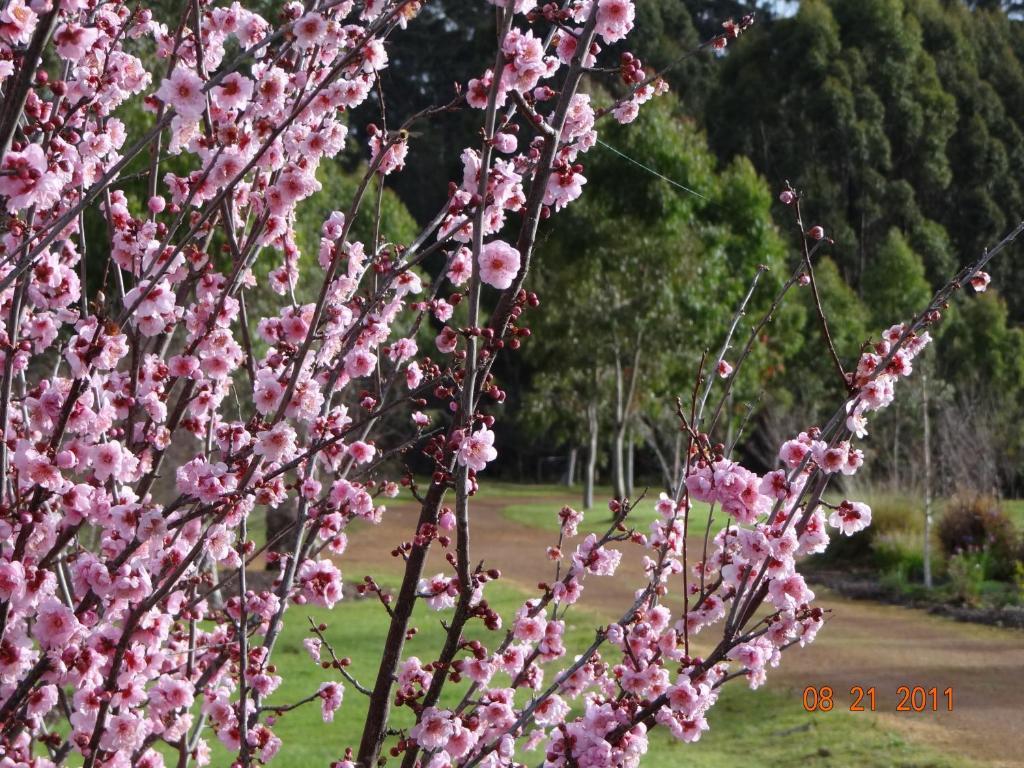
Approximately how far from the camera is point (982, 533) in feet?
36.0

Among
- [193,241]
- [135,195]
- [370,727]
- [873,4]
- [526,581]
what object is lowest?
[526,581]

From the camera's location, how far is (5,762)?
2.00m

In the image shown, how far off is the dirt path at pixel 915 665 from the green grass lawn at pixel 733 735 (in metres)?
0.20

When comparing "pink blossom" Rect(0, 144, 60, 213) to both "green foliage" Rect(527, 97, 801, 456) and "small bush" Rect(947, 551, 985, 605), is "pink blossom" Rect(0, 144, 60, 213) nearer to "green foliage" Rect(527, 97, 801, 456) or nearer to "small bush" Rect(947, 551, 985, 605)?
"small bush" Rect(947, 551, 985, 605)

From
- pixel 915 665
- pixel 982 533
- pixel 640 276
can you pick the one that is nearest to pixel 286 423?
pixel 915 665

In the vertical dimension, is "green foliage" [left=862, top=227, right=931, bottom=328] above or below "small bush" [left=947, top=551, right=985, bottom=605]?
above

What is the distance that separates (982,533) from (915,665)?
4142mm

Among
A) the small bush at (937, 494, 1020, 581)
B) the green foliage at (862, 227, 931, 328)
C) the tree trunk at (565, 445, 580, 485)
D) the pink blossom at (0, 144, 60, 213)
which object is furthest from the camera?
the tree trunk at (565, 445, 580, 485)

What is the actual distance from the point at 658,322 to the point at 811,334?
7031 mm

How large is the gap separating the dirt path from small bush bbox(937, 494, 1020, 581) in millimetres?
1245

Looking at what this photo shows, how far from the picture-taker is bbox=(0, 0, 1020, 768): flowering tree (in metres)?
1.87

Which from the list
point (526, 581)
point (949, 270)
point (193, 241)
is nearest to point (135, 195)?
point (526, 581)

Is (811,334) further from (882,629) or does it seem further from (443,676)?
(443,676)

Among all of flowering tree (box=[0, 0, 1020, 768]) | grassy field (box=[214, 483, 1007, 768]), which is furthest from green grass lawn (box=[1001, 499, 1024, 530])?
flowering tree (box=[0, 0, 1020, 768])
